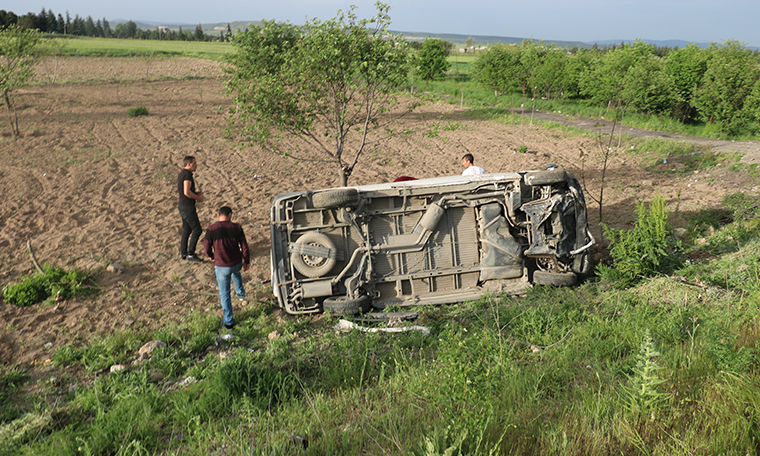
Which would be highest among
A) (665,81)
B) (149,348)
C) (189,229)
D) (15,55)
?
(15,55)

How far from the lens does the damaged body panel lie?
23.4 ft

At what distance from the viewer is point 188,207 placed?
8789 millimetres

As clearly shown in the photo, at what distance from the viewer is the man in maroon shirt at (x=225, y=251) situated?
21.7 ft

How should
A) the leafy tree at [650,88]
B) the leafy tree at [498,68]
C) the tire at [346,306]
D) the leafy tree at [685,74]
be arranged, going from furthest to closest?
the leafy tree at [498,68], the leafy tree at [685,74], the leafy tree at [650,88], the tire at [346,306]

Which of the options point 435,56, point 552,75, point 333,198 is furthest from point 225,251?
point 435,56

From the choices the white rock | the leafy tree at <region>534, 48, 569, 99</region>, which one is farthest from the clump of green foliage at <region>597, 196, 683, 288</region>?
the leafy tree at <region>534, 48, 569, 99</region>

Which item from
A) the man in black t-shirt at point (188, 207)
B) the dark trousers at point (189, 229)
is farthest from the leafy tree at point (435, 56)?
the dark trousers at point (189, 229)

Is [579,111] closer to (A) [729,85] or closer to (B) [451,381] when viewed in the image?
(A) [729,85]

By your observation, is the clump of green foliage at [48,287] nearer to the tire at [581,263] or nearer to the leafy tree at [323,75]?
the leafy tree at [323,75]

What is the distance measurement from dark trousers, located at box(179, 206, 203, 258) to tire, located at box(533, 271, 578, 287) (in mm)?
6126

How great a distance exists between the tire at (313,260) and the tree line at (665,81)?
35.2 ft

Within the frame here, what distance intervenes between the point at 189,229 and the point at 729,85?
24.0 m

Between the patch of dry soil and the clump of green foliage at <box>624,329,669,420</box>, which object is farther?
the patch of dry soil

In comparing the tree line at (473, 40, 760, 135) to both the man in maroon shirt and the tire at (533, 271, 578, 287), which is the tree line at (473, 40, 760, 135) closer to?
the tire at (533, 271, 578, 287)
